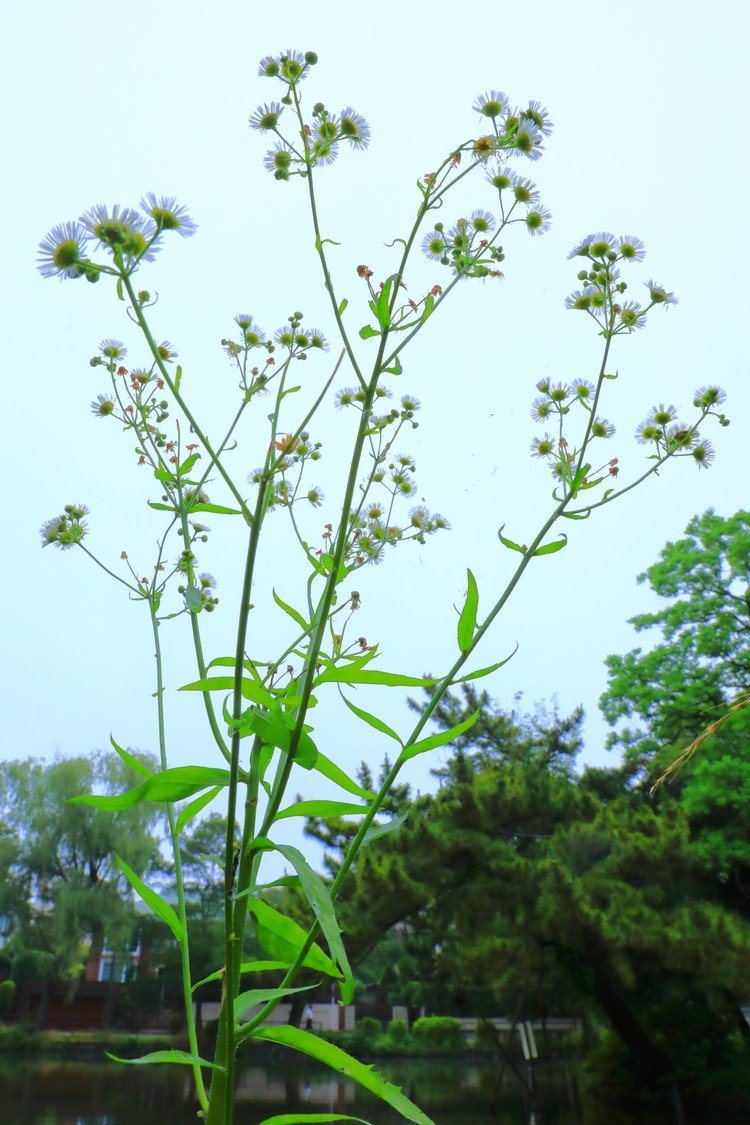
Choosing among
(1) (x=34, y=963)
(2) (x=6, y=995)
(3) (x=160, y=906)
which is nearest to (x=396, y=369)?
(3) (x=160, y=906)

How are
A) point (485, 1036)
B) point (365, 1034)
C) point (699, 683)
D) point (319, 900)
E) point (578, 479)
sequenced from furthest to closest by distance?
point (365, 1034) < point (485, 1036) < point (699, 683) < point (578, 479) < point (319, 900)

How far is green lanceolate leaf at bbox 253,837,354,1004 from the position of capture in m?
0.48

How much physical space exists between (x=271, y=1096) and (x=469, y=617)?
31.4 feet

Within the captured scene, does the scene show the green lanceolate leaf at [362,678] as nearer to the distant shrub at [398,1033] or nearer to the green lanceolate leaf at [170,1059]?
the green lanceolate leaf at [170,1059]

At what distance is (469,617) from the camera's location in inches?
24.5

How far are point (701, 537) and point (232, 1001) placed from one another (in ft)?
31.6

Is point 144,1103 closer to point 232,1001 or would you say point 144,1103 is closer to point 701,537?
point 701,537

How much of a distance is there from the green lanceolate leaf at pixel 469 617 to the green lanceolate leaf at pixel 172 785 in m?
0.18

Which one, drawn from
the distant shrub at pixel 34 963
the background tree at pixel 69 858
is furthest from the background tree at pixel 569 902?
the distant shrub at pixel 34 963

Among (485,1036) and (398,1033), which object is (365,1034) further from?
(485,1036)

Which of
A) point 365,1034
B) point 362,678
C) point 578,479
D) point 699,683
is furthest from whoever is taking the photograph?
point 365,1034

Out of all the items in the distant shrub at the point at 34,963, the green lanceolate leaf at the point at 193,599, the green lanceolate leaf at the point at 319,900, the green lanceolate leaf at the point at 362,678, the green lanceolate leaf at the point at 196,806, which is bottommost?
the green lanceolate leaf at the point at 319,900

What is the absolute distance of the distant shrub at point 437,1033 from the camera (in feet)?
44.9

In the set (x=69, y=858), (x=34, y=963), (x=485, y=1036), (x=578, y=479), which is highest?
(x=69, y=858)
